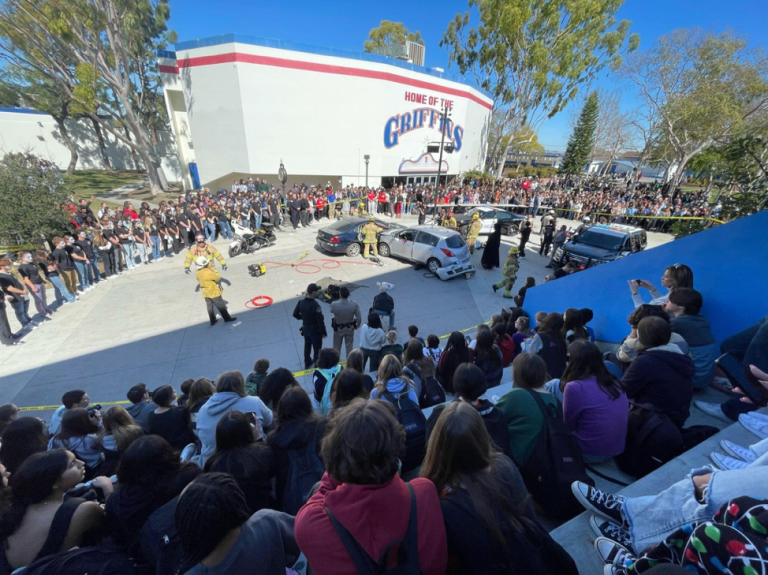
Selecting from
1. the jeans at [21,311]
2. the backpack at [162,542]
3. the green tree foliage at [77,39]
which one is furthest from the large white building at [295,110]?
the backpack at [162,542]

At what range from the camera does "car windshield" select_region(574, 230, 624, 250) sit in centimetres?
1156

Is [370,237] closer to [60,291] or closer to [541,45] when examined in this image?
[60,291]

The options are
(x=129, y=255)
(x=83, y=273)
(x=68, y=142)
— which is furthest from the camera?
(x=68, y=142)

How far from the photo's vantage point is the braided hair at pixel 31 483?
1899 mm

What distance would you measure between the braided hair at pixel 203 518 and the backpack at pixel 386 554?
0.50m

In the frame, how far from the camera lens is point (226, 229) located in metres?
14.4

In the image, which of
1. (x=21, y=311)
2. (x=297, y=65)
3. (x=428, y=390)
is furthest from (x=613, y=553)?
(x=297, y=65)

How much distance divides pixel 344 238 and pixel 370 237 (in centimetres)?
107

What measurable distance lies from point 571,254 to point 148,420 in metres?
12.7

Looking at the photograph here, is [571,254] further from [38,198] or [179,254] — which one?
[38,198]

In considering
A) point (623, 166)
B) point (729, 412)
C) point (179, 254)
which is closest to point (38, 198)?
point (179, 254)

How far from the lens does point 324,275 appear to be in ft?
36.6

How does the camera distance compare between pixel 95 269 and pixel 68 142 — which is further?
pixel 68 142

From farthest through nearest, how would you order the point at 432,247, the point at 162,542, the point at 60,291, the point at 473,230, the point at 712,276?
the point at 473,230 → the point at 432,247 → the point at 60,291 → the point at 712,276 → the point at 162,542
